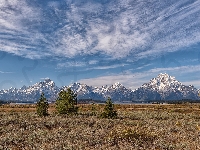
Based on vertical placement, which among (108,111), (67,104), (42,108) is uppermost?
(67,104)

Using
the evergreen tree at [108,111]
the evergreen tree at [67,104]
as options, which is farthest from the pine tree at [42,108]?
the evergreen tree at [108,111]

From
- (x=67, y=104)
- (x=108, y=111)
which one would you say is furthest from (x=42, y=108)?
(x=108, y=111)

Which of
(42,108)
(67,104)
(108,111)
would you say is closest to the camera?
(108,111)

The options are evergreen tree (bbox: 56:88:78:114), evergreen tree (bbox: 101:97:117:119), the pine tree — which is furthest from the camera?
evergreen tree (bbox: 56:88:78:114)

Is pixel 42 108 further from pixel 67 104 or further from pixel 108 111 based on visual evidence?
pixel 108 111

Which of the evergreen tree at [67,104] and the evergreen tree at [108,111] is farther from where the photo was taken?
the evergreen tree at [67,104]

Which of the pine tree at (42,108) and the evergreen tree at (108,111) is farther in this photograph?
the pine tree at (42,108)

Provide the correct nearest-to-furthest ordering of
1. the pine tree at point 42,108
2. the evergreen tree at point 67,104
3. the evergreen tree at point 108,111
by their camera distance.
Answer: the evergreen tree at point 108,111 → the pine tree at point 42,108 → the evergreen tree at point 67,104

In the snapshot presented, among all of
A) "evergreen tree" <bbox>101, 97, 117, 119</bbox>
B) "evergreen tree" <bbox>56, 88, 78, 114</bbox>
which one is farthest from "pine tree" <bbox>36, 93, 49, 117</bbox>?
"evergreen tree" <bbox>101, 97, 117, 119</bbox>

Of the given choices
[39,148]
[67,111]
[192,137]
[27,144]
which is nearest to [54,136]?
[27,144]

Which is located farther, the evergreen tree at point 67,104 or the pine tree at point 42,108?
the evergreen tree at point 67,104

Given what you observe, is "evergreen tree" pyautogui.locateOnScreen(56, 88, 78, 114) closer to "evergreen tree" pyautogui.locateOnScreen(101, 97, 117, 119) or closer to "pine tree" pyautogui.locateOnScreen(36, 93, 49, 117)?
"pine tree" pyautogui.locateOnScreen(36, 93, 49, 117)


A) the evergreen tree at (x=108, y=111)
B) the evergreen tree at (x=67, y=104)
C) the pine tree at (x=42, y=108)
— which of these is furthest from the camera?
the evergreen tree at (x=67, y=104)

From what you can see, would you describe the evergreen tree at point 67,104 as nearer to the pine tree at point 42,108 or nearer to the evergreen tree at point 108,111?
the pine tree at point 42,108
